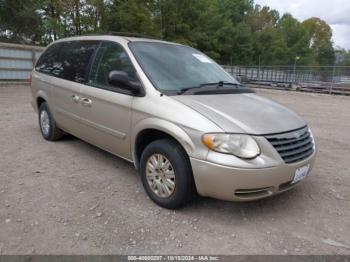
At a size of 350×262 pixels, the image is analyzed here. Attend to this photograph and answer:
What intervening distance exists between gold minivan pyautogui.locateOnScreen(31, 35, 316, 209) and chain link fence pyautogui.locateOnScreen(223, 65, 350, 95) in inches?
494

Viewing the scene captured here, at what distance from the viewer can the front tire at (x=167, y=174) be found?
2.79m

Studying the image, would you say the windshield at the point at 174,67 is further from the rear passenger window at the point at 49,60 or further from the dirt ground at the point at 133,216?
the rear passenger window at the point at 49,60

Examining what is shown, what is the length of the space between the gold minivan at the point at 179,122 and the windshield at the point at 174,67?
1 cm

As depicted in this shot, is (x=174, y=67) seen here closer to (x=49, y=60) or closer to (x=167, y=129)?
(x=167, y=129)

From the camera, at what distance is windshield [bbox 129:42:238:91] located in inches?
130

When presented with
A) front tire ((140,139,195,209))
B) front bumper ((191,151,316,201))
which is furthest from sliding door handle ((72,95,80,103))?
front bumper ((191,151,316,201))

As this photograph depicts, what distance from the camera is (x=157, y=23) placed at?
23109 millimetres

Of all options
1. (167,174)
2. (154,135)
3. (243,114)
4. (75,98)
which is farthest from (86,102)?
(243,114)

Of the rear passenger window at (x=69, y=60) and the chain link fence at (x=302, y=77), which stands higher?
the chain link fence at (x=302, y=77)

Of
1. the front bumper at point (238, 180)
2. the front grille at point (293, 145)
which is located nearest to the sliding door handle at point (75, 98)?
the front bumper at point (238, 180)

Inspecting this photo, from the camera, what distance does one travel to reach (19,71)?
1409 centimetres

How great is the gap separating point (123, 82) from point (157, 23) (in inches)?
845

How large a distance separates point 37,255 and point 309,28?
289 ft

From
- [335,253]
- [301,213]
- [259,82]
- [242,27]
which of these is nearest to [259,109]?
[301,213]
